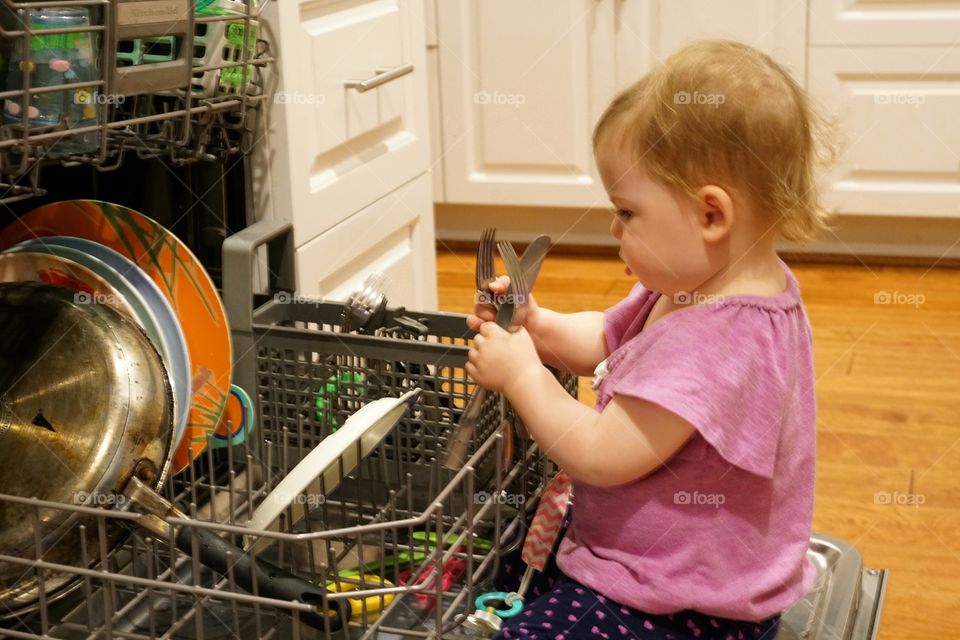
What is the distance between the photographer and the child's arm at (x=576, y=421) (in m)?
0.77

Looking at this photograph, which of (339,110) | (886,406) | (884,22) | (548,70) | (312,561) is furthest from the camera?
(548,70)

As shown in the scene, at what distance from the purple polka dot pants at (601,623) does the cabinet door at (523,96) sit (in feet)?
5.17

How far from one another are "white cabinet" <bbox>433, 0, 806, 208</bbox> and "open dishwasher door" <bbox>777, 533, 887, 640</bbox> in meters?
1.40

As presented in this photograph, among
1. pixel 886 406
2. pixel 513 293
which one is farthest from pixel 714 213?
pixel 886 406

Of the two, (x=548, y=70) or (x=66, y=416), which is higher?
(x=548, y=70)

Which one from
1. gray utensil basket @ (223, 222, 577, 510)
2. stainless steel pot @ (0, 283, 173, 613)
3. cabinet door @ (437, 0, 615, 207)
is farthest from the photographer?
cabinet door @ (437, 0, 615, 207)

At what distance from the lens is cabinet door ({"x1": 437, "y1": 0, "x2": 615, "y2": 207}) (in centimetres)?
229

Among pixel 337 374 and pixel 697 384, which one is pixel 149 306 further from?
pixel 697 384

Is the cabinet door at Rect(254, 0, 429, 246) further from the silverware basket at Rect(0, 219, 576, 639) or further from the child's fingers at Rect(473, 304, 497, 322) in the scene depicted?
the child's fingers at Rect(473, 304, 497, 322)

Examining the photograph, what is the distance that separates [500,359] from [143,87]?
0.31 m

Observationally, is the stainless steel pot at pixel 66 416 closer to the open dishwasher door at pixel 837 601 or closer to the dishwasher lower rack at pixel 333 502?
the dishwasher lower rack at pixel 333 502

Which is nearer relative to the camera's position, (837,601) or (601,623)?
(601,623)

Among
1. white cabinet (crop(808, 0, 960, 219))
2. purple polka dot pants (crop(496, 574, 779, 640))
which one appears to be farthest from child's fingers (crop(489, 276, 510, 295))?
white cabinet (crop(808, 0, 960, 219))

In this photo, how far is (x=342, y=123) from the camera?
123cm
